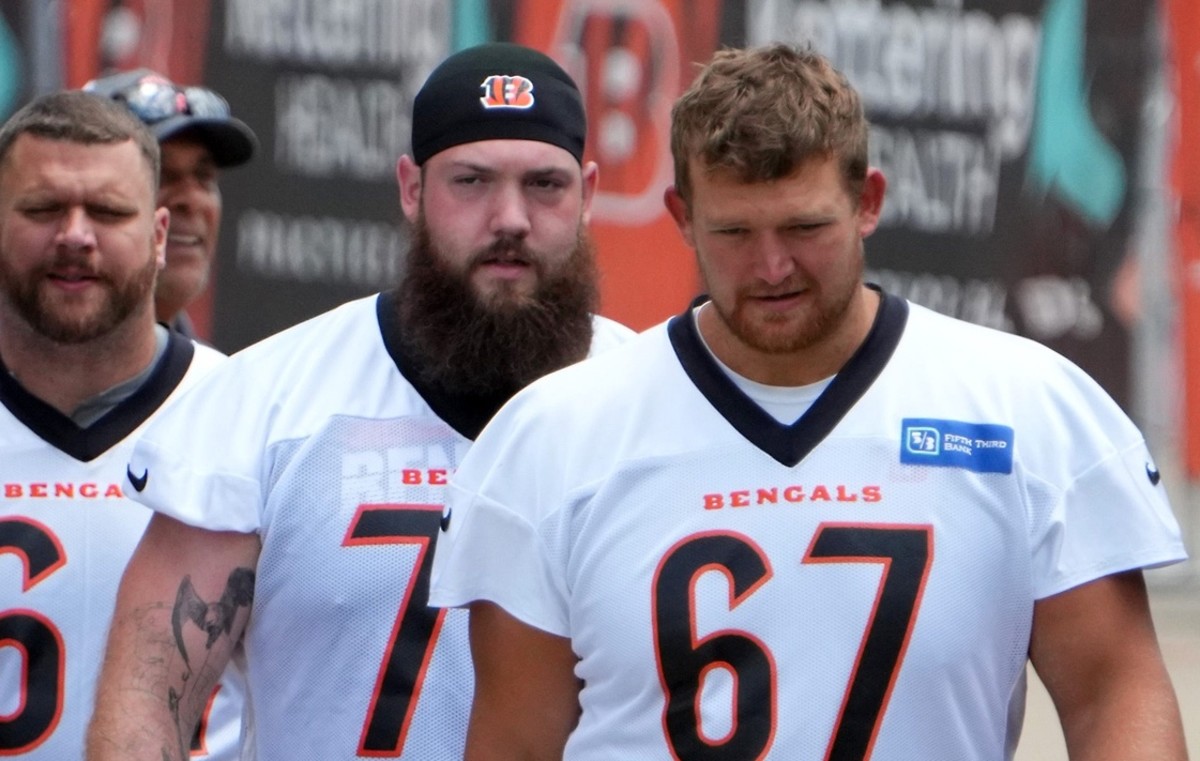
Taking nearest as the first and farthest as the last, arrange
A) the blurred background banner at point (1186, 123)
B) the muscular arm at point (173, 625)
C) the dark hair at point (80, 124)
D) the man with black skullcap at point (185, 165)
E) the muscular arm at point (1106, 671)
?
1. the muscular arm at point (1106, 671)
2. the muscular arm at point (173, 625)
3. the dark hair at point (80, 124)
4. the man with black skullcap at point (185, 165)
5. the blurred background banner at point (1186, 123)

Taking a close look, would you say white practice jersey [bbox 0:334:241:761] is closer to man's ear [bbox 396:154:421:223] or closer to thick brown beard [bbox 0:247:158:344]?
thick brown beard [bbox 0:247:158:344]

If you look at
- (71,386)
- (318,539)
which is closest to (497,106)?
(318,539)

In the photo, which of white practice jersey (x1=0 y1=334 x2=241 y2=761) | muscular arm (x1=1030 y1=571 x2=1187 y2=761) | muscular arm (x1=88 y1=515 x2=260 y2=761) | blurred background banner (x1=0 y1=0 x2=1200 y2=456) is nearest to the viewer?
muscular arm (x1=1030 y1=571 x2=1187 y2=761)

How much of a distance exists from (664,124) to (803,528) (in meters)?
5.00

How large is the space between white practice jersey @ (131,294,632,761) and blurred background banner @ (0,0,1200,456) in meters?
3.91

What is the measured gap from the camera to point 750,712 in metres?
3.28

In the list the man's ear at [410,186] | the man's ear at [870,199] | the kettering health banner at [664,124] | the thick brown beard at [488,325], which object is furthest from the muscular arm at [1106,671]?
the kettering health banner at [664,124]

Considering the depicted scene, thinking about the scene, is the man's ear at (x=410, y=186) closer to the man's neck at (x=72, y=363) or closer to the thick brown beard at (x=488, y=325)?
the thick brown beard at (x=488, y=325)

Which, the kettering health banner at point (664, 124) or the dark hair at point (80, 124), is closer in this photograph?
the dark hair at point (80, 124)

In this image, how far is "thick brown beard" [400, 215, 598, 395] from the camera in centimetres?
416

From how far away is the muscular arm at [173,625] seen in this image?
3914mm

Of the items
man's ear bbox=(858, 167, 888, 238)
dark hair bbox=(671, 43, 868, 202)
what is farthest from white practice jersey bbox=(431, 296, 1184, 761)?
dark hair bbox=(671, 43, 868, 202)

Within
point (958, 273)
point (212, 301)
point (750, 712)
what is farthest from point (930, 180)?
point (750, 712)

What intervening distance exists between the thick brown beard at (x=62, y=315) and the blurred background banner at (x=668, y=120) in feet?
10.5
